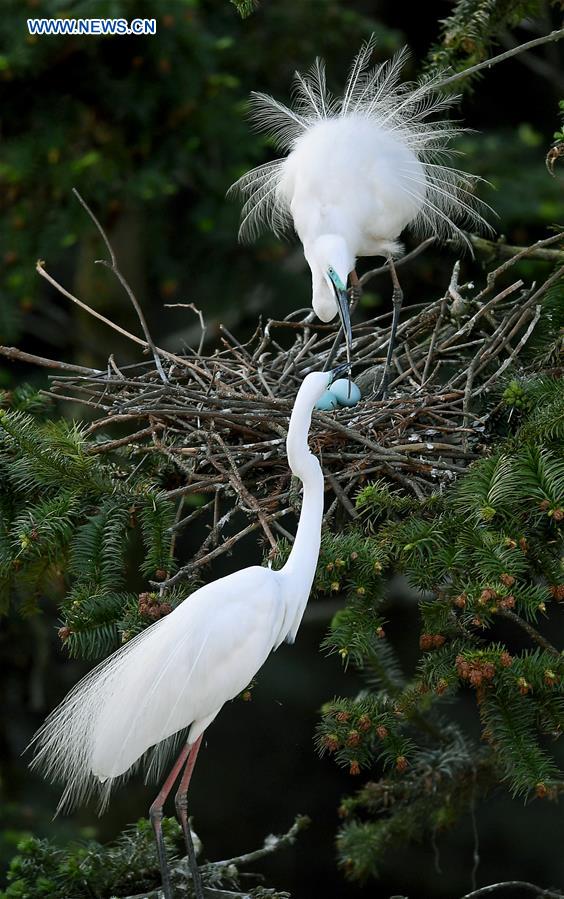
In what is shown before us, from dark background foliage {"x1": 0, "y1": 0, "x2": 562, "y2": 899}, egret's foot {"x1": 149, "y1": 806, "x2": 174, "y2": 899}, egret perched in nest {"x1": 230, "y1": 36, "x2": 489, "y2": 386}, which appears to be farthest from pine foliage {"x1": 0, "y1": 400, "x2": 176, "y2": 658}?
dark background foliage {"x1": 0, "y1": 0, "x2": 562, "y2": 899}

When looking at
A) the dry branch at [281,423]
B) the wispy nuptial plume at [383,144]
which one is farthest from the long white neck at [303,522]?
the wispy nuptial plume at [383,144]

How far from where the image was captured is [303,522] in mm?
2684

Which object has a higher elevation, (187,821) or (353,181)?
(353,181)

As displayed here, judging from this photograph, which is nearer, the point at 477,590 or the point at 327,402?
the point at 477,590

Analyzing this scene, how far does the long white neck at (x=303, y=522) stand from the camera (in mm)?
2670

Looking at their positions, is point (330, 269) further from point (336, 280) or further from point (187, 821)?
point (187, 821)

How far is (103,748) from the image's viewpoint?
267 centimetres

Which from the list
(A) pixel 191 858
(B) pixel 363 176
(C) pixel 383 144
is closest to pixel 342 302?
(B) pixel 363 176

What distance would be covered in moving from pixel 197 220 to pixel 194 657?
3.74 m

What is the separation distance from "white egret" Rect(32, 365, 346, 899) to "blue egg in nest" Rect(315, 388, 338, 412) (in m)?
0.78

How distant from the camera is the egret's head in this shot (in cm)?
395

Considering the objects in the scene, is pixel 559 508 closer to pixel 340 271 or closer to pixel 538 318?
pixel 538 318

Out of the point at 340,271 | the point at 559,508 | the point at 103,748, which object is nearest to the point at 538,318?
the point at 340,271

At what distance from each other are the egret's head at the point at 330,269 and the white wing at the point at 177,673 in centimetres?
142
